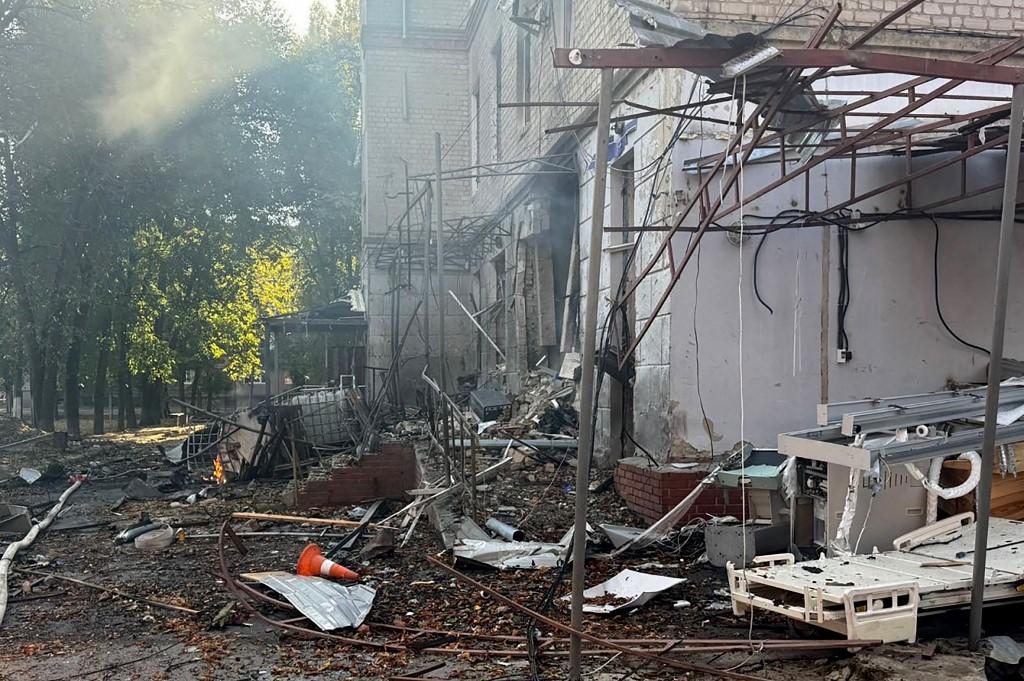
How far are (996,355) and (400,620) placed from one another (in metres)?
3.76

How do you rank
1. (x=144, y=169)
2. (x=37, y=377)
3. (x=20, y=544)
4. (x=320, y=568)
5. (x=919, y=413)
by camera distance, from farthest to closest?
(x=37, y=377) < (x=144, y=169) < (x=20, y=544) < (x=320, y=568) < (x=919, y=413)

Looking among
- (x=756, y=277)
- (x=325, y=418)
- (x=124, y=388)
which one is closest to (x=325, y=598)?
(x=756, y=277)

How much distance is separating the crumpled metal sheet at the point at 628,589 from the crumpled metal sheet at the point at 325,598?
4.41ft

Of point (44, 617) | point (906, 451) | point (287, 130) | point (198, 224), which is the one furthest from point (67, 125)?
point (906, 451)

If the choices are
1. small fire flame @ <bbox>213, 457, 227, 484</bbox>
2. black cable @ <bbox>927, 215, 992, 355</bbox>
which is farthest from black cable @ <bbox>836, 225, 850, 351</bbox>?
small fire flame @ <bbox>213, 457, 227, 484</bbox>

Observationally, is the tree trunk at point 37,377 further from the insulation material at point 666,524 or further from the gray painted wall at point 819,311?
the insulation material at point 666,524

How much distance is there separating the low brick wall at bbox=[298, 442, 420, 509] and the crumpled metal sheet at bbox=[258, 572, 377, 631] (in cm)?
419

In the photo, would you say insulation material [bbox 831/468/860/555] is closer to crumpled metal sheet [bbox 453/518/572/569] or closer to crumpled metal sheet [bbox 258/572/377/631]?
crumpled metal sheet [bbox 453/518/572/569]

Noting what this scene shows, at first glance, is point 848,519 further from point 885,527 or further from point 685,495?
point 685,495

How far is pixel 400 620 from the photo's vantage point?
5629mm

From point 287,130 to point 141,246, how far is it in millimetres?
5481

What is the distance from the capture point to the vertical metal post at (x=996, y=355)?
14.7 ft

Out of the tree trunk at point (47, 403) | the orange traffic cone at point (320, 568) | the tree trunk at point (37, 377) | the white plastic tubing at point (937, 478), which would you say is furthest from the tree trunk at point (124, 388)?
the white plastic tubing at point (937, 478)

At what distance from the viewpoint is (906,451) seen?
17.5ft
